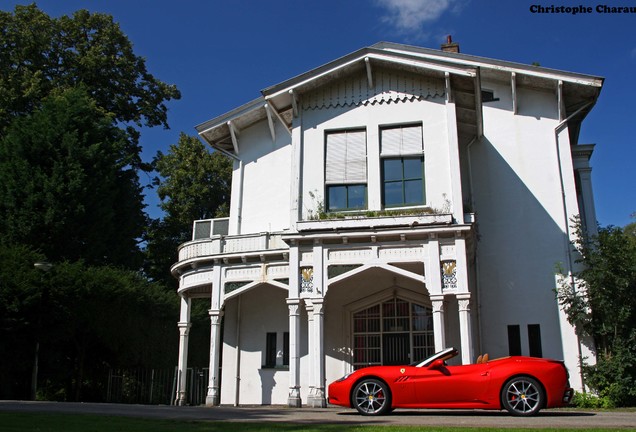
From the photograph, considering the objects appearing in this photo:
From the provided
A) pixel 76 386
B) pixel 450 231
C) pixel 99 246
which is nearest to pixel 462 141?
pixel 450 231

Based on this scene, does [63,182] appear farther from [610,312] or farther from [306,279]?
[610,312]

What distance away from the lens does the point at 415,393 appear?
12.1m

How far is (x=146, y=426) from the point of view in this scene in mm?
9305

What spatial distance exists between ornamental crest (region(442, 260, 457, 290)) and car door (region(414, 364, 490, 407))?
4969 millimetres

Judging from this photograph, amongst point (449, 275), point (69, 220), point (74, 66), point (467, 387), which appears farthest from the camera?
point (74, 66)

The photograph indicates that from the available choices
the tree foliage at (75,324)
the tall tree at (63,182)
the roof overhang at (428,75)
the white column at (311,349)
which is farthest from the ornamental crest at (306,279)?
the tall tree at (63,182)

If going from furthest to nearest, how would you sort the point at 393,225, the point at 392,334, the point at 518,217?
the point at 518,217
the point at 392,334
the point at 393,225

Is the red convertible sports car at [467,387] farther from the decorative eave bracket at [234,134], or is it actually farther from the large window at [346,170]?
the decorative eave bracket at [234,134]

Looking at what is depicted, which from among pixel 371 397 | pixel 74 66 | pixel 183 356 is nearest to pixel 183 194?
pixel 74 66

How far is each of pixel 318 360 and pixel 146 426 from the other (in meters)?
8.27

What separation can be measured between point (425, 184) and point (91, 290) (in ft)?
46.1

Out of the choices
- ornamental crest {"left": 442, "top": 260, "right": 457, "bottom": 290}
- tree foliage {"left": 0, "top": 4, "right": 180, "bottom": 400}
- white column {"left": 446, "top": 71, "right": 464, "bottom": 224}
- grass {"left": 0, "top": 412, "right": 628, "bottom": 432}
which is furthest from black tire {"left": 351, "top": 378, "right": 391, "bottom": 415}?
tree foliage {"left": 0, "top": 4, "right": 180, "bottom": 400}

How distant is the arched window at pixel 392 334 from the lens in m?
19.8

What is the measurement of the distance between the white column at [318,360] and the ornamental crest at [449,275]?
3.39 m
